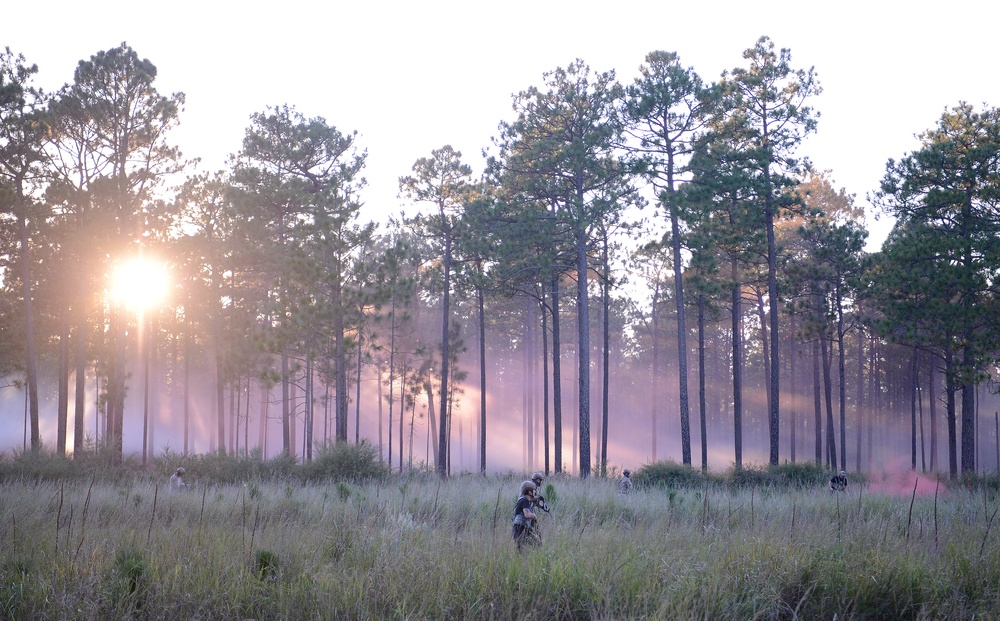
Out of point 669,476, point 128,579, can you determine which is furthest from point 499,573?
point 669,476

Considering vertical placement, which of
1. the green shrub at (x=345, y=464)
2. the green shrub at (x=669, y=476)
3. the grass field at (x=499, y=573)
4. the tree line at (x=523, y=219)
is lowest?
the green shrub at (x=669, y=476)

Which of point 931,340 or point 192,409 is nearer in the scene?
point 931,340

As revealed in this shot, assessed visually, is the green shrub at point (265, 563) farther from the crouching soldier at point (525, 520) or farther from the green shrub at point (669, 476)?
the green shrub at point (669, 476)

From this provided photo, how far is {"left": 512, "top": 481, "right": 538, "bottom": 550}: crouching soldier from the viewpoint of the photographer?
8.54 meters

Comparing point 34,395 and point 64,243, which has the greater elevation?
point 64,243

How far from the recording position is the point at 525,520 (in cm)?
869

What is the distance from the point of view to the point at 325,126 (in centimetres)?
3055

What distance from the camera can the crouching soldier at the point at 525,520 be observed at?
28.0 ft

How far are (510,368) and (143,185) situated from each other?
163ft

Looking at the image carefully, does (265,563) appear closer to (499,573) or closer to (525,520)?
(499,573)

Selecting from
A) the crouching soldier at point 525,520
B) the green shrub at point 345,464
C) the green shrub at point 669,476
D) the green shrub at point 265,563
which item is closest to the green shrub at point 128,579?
the green shrub at point 265,563

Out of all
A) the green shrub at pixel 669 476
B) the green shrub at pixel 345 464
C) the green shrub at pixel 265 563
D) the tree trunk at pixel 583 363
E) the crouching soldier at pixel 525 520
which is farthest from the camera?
the tree trunk at pixel 583 363

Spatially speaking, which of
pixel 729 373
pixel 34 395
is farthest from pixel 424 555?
pixel 729 373

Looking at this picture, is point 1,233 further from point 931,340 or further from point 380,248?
point 931,340
